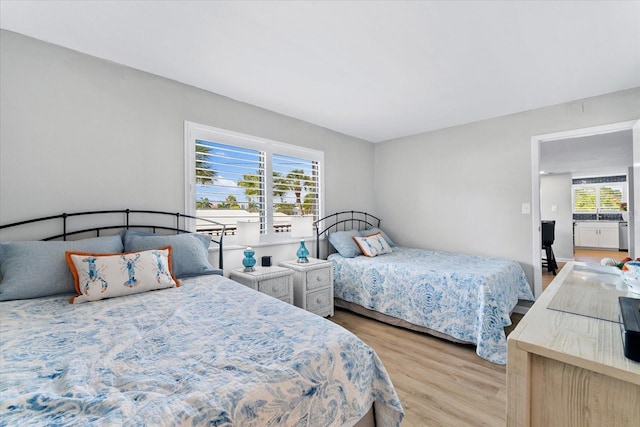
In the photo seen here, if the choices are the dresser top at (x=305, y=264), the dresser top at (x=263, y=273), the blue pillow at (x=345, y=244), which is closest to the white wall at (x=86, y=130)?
the dresser top at (x=263, y=273)

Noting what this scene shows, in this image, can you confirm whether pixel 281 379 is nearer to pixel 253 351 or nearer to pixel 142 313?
pixel 253 351

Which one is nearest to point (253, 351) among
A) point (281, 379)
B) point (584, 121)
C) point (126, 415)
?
point (281, 379)

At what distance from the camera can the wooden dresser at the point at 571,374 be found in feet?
2.38

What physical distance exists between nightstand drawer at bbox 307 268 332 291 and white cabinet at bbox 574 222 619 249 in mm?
9080

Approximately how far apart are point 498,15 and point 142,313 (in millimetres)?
2666

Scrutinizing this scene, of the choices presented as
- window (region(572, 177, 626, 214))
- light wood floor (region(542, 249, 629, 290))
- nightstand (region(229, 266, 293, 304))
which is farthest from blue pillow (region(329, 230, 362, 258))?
window (region(572, 177, 626, 214))

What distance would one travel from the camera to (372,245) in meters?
3.65

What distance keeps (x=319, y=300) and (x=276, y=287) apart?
64cm

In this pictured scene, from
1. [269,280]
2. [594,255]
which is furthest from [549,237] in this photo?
[269,280]

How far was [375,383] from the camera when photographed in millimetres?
1248

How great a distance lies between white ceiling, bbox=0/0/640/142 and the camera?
166 cm

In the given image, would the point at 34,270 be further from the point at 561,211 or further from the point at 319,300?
the point at 561,211

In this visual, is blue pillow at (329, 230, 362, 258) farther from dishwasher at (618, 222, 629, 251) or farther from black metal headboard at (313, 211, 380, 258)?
dishwasher at (618, 222, 629, 251)

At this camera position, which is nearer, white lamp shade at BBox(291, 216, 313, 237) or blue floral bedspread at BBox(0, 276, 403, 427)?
blue floral bedspread at BBox(0, 276, 403, 427)
